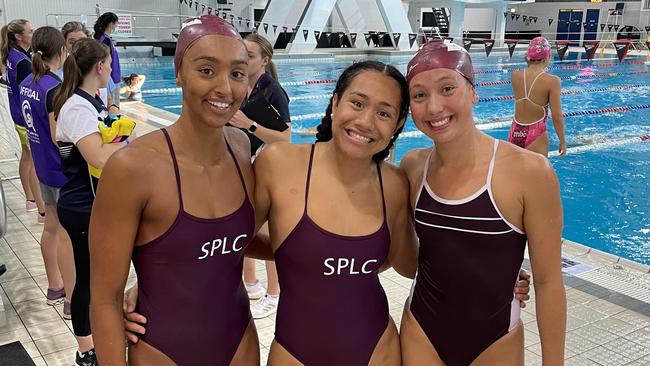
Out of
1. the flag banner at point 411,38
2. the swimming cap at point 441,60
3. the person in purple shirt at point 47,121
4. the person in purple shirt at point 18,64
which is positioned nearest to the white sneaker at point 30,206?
the person in purple shirt at point 18,64

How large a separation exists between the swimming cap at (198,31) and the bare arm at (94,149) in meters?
1.28

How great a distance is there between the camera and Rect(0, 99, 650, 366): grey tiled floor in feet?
10.8

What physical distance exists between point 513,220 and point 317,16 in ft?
69.2

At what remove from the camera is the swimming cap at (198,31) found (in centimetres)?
153

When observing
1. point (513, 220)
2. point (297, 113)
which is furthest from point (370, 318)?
point (297, 113)

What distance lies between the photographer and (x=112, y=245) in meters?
1.52

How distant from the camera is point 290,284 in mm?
1761

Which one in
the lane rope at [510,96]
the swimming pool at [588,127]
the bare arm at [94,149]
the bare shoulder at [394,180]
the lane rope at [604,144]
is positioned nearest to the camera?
the bare shoulder at [394,180]

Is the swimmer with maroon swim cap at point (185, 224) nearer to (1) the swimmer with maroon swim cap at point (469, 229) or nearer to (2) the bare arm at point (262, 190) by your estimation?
(2) the bare arm at point (262, 190)

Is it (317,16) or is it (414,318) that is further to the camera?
(317,16)

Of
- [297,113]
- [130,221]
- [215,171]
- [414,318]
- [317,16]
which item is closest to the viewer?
[130,221]

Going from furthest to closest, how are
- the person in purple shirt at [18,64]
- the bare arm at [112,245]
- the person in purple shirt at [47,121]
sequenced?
the person in purple shirt at [18,64], the person in purple shirt at [47,121], the bare arm at [112,245]

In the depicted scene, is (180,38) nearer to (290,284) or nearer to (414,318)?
(290,284)

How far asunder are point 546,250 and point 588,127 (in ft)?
34.1
